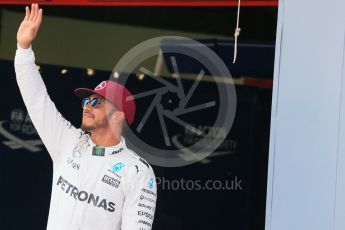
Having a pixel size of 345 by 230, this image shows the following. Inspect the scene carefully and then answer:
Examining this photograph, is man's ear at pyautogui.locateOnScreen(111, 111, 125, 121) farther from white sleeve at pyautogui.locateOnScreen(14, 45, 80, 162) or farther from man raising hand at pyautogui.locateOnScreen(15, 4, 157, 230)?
white sleeve at pyautogui.locateOnScreen(14, 45, 80, 162)

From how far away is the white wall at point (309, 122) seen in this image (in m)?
2.56

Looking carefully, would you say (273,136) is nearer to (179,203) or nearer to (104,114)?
(104,114)

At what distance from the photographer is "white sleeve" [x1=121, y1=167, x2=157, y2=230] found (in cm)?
262

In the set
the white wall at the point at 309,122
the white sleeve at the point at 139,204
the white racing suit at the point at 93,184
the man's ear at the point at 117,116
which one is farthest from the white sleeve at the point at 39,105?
the white wall at the point at 309,122

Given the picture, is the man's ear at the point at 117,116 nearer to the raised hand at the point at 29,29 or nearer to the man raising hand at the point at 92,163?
the man raising hand at the point at 92,163

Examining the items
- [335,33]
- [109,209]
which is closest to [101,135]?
[109,209]

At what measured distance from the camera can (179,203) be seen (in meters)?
4.92

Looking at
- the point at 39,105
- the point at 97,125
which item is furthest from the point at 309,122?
the point at 39,105

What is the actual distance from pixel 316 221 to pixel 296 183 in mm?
157

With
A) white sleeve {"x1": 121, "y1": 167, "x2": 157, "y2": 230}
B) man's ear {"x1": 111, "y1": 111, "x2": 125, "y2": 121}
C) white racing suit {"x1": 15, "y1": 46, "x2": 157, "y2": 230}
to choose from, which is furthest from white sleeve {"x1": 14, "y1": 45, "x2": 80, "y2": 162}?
white sleeve {"x1": 121, "y1": 167, "x2": 157, "y2": 230}

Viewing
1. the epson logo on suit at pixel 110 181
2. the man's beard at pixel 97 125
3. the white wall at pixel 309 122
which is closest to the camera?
the white wall at pixel 309 122

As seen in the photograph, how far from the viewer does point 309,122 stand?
2594 millimetres

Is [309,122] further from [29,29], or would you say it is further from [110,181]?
[29,29]

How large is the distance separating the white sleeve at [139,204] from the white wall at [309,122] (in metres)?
0.45
